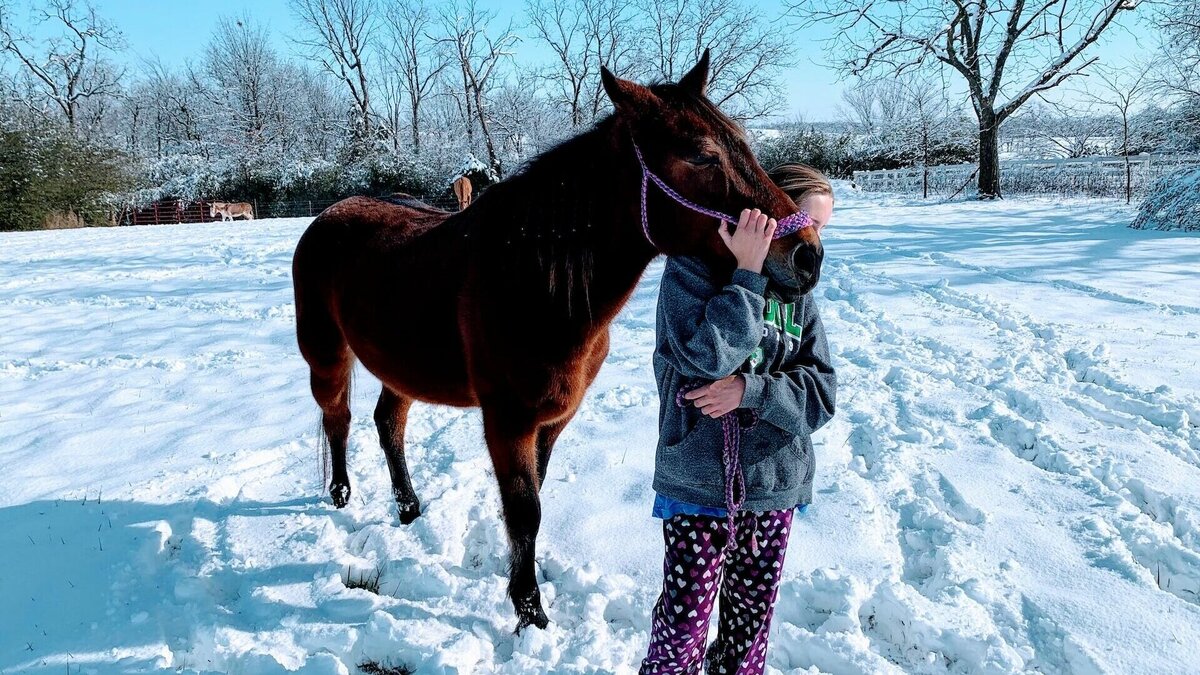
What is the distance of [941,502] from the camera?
2.82 meters

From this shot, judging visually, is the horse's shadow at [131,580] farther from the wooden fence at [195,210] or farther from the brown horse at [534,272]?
the wooden fence at [195,210]

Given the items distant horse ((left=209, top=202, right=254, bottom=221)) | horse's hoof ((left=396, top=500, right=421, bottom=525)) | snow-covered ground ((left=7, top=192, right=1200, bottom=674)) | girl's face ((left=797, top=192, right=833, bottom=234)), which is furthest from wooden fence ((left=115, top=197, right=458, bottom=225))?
girl's face ((left=797, top=192, right=833, bottom=234))

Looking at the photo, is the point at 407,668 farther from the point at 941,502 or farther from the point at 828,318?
the point at 828,318

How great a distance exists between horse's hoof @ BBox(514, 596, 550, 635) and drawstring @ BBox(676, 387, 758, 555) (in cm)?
97

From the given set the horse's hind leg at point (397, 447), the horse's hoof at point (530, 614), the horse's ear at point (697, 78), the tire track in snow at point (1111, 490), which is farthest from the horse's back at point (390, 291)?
the tire track in snow at point (1111, 490)

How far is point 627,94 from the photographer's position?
168 cm

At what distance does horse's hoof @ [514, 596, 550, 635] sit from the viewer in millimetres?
2213

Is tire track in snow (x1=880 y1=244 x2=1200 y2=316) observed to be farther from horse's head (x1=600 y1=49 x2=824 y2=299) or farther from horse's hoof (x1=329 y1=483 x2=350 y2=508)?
horse's hoof (x1=329 y1=483 x2=350 y2=508)

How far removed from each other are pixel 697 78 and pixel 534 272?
0.78 metres

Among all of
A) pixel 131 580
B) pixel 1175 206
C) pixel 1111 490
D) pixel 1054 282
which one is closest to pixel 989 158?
pixel 1175 206

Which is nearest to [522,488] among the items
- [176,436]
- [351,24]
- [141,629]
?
[141,629]

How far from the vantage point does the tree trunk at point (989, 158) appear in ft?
57.8

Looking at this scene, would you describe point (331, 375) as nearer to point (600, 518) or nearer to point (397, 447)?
point (397, 447)

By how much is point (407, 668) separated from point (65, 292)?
911 centimetres
